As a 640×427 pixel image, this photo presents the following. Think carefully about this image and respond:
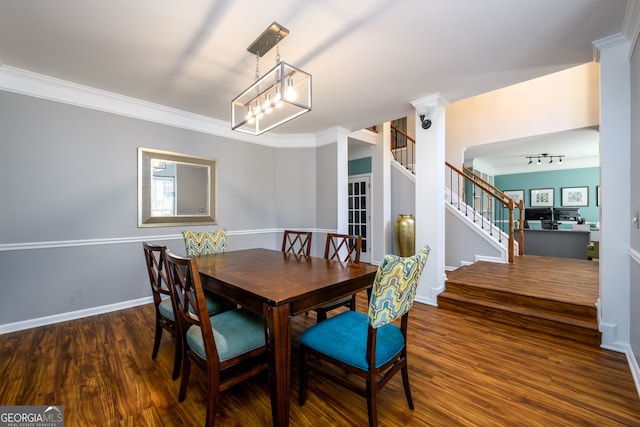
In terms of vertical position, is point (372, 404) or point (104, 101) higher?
point (104, 101)

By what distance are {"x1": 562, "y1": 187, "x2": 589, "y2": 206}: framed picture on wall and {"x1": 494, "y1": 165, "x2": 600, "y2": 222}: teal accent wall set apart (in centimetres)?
8

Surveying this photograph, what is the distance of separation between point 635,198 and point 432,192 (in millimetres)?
1612

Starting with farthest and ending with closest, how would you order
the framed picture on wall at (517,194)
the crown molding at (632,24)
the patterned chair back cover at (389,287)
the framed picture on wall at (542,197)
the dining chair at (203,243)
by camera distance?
1. the framed picture on wall at (517,194)
2. the framed picture on wall at (542,197)
3. the dining chair at (203,243)
4. the crown molding at (632,24)
5. the patterned chair back cover at (389,287)

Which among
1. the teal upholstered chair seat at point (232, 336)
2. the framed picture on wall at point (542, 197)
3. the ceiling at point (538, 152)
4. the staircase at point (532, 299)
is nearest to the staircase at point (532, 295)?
the staircase at point (532, 299)

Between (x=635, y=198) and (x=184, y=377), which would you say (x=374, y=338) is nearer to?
(x=184, y=377)

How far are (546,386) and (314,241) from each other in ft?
11.3

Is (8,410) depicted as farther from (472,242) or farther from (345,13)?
(472,242)

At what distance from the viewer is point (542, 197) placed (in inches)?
313

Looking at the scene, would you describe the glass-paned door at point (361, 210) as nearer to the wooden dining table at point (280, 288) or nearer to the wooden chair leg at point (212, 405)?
the wooden dining table at point (280, 288)

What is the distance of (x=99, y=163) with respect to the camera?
9.80 feet

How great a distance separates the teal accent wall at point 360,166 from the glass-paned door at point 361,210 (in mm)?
108

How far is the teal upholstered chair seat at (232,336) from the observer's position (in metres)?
1.45

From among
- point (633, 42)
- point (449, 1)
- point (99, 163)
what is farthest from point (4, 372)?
point (633, 42)

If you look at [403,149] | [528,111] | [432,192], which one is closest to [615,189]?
[432,192]
